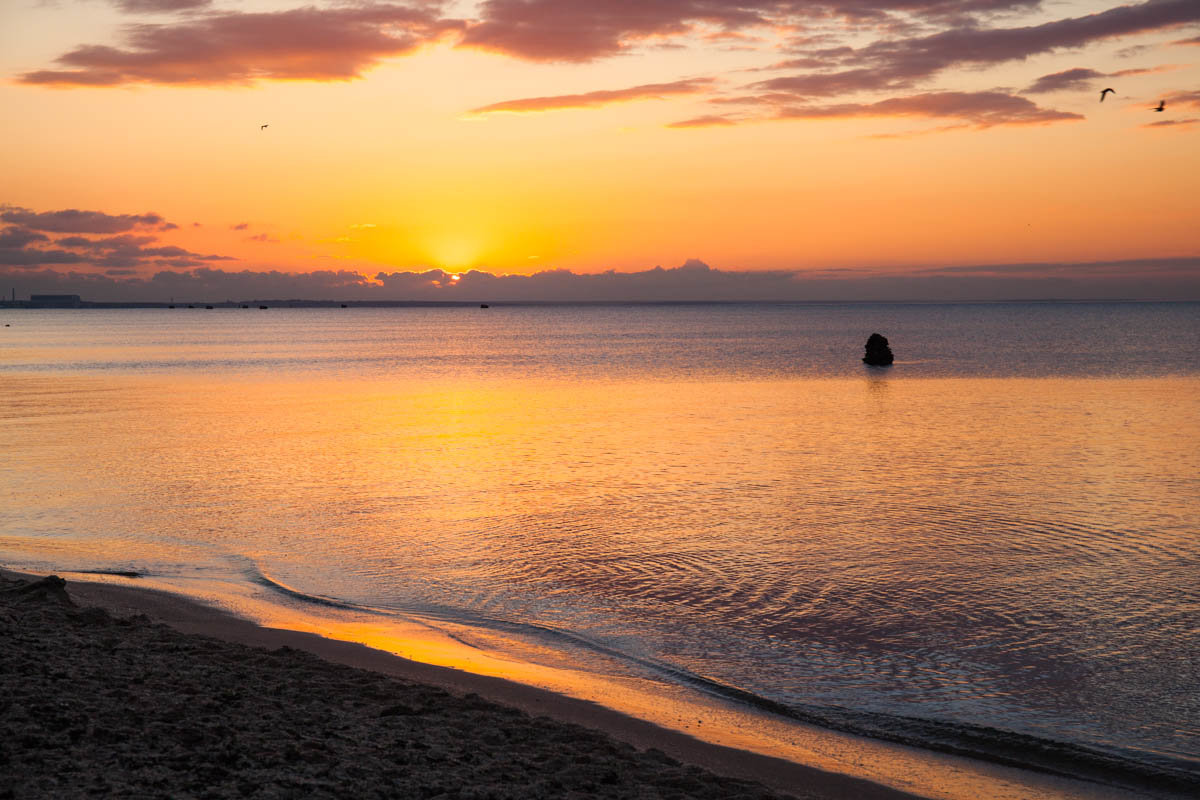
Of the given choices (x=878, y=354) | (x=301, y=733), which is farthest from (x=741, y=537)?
(x=878, y=354)

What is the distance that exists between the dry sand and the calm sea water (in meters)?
2.01

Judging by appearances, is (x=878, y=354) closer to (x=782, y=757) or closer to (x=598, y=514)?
(x=598, y=514)

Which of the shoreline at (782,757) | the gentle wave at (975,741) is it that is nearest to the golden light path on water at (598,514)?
the shoreline at (782,757)

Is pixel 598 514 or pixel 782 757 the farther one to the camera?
pixel 598 514

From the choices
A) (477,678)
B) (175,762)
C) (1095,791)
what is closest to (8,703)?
(175,762)

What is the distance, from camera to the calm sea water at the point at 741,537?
37.0 feet

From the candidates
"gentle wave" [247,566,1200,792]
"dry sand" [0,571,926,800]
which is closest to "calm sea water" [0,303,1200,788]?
"gentle wave" [247,566,1200,792]

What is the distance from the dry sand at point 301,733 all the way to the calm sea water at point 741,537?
2.01m

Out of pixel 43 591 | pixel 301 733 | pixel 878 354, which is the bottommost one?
pixel 43 591

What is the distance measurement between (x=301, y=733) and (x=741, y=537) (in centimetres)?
1167

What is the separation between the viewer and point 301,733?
331 inches

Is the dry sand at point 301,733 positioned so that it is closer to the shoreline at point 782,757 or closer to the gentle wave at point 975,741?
the shoreline at point 782,757

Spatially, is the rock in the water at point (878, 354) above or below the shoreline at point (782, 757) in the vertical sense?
above

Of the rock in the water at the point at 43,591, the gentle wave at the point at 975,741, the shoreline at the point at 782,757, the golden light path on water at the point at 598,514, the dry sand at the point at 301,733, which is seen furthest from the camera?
the rock in the water at the point at 43,591
